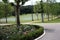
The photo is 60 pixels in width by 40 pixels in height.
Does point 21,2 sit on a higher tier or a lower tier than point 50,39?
higher

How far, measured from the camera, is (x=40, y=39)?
63.3 feet

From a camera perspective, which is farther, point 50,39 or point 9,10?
Result: point 9,10

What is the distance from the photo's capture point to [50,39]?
1948cm

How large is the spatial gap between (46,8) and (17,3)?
80.8 feet

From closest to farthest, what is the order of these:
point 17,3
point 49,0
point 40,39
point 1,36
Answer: point 1,36
point 40,39
point 17,3
point 49,0

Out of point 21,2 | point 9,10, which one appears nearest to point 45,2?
point 9,10

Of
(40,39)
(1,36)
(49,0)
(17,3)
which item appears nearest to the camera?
(1,36)

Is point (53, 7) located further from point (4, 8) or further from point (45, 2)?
point (4, 8)

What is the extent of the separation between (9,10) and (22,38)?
Answer: 4096cm

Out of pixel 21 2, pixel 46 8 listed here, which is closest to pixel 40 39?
pixel 21 2

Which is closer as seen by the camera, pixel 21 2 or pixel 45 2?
pixel 21 2

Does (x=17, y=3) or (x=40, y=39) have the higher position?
(x=17, y=3)

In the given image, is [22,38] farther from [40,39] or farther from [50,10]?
[50,10]

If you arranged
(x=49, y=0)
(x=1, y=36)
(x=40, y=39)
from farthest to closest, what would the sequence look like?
(x=49, y=0) → (x=40, y=39) → (x=1, y=36)
